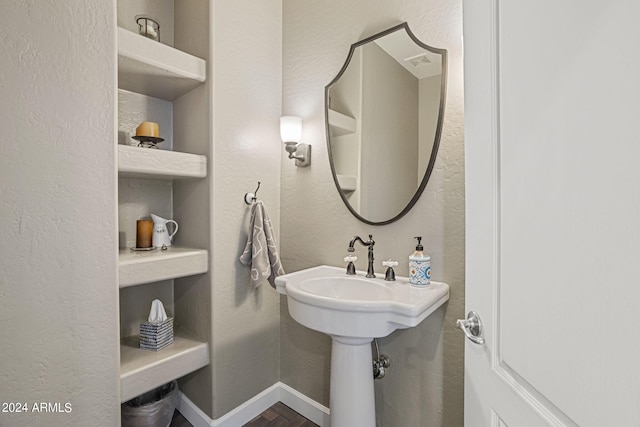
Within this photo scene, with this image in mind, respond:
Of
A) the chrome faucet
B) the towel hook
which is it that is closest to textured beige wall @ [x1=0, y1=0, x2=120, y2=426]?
the towel hook

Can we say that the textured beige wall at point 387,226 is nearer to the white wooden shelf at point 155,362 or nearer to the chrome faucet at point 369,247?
the chrome faucet at point 369,247

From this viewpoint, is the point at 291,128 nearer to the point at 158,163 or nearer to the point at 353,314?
the point at 158,163

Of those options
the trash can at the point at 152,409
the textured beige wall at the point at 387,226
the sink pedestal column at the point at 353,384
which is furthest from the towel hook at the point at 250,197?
the trash can at the point at 152,409

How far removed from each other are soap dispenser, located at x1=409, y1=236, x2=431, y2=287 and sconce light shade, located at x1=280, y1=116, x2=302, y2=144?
887 millimetres

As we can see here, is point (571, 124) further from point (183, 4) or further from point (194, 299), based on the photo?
point (183, 4)

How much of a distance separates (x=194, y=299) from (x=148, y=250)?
36 cm

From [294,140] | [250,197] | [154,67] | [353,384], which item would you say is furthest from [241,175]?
[353,384]

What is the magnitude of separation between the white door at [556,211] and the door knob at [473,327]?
0.02m

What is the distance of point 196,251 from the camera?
5.13ft

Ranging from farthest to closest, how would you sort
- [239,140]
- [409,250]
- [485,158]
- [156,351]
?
[239,140] → [156,351] → [409,250] → [485,158]

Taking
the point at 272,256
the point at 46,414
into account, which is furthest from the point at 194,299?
the point at 46,414

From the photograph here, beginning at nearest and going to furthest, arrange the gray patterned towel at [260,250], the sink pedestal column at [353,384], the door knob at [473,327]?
the door knob at [473,327] → the sink pedestal column at [353,384] → the gray patterned towel at [260,250]

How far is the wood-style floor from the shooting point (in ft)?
5.54

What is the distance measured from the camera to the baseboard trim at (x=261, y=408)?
162 cm
